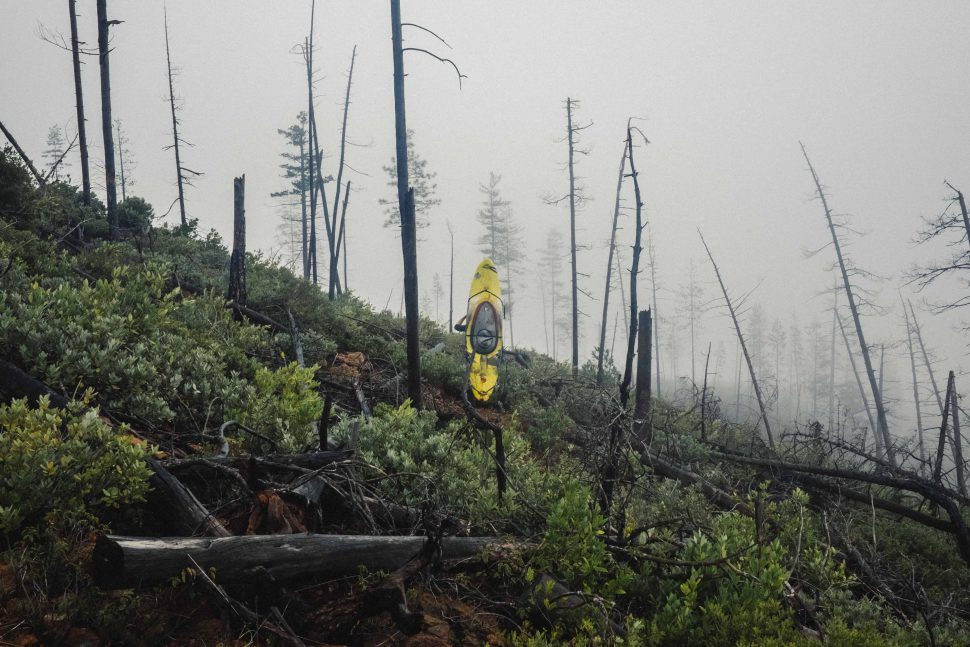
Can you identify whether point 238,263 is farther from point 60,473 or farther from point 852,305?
point 852,305

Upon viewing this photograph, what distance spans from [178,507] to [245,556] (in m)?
0.81

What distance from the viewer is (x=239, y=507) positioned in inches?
140

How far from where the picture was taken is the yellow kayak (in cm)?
1114

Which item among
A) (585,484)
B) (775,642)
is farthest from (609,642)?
(585,484)

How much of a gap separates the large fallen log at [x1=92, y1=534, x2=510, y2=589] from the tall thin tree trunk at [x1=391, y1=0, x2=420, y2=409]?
4.96 meters

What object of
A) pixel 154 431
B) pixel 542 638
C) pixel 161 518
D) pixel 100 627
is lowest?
pixel 542 638

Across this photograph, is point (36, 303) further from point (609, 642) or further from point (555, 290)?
→ point (555, 290)

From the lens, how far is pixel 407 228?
27.6 feet

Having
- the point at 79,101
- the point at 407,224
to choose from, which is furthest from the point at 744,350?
the point at 79,101

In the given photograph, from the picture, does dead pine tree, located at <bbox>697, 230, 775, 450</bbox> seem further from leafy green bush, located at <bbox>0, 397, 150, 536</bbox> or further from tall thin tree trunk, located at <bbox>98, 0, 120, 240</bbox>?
tall thin tree trunk, located at <bbox>98, 0, 120, 240</bbox>

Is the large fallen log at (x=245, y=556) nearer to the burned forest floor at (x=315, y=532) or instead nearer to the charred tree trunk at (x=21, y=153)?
the burned forest floor at (x=315, y=532)

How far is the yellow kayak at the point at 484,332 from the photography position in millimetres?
11141

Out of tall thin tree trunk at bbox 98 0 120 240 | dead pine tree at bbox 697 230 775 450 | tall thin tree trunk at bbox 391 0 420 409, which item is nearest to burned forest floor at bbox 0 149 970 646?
tall thin tree trunk at bbox 391 0 420 409

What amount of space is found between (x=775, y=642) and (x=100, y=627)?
379cm
